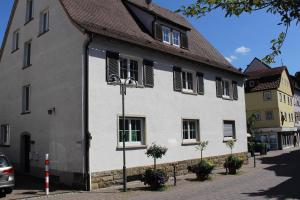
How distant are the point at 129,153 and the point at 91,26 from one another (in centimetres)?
586

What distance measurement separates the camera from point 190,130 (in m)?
19.6

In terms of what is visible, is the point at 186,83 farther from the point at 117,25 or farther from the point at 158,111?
the point at 117,25

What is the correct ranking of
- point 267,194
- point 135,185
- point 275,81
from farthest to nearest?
point 275,81 < point 135,185 < point 267,194

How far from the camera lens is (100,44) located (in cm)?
1477

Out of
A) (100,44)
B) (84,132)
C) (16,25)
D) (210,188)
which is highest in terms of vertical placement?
(16,25)

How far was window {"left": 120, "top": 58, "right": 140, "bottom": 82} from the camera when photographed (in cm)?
1599

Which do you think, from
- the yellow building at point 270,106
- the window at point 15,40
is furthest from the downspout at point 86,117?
the yellow building at point 270,106

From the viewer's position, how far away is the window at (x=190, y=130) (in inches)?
751

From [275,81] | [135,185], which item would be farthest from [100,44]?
[275,81]

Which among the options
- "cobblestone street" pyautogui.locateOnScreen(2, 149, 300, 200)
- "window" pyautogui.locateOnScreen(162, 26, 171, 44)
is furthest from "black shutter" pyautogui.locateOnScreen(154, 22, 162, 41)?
"cobblestone street" pyautogui.locateOnScreen(2, 149, 300, 200)

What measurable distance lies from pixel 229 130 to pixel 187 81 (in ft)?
17.9

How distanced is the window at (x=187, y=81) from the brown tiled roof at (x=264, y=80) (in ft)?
89.8

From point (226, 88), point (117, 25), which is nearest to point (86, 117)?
point (117, 25)

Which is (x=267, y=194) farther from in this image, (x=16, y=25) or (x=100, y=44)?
(x=16, y=25)
